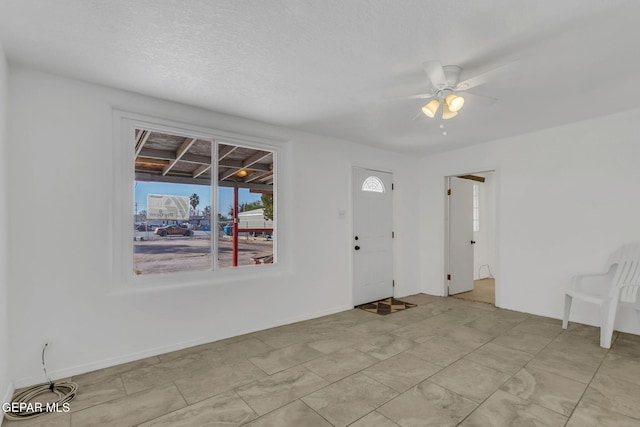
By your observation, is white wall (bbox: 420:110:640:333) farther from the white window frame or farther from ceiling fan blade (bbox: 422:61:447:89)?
the white window frame

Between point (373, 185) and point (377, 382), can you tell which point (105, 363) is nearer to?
point (377, 382)

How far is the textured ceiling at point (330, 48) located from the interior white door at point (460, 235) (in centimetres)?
239

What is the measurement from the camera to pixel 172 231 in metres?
3.26

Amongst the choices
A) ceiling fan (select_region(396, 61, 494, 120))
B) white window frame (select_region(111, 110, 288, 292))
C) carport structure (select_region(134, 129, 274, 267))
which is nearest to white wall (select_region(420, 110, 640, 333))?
ceiling fan (select_region(396, 61, 494, 120))

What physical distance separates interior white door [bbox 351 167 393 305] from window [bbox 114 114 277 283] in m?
1.45

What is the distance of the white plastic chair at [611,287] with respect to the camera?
10.2 feet

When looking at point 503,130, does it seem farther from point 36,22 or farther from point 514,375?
point 36,22

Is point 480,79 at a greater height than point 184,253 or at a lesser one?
greater

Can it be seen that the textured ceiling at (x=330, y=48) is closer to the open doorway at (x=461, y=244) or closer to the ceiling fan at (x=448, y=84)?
the ceiling fan at (x=448, y=84)

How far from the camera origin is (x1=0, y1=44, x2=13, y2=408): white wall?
218 cm

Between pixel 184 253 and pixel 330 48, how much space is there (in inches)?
97.3

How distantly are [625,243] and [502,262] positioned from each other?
4.42ft

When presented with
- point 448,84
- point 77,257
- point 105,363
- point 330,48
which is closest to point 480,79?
point 448,84

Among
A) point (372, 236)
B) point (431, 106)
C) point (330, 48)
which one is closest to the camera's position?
point (330, 48)
